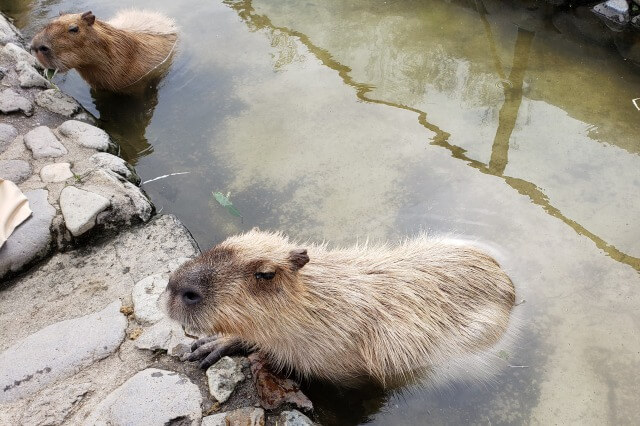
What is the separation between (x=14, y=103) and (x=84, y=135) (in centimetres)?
67

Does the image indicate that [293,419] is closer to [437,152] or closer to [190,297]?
[190,297]

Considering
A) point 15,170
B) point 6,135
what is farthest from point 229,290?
point 6,135

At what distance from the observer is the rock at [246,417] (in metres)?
2.35

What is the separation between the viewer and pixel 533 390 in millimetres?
2828

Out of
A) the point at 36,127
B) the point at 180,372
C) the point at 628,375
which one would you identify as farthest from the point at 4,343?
the point at 628,375

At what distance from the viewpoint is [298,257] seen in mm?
2455

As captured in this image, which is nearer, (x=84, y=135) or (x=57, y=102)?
(x=84, y=135)

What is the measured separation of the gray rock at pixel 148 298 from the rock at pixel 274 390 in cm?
56

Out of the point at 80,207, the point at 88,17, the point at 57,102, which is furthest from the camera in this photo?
the point at 88,17

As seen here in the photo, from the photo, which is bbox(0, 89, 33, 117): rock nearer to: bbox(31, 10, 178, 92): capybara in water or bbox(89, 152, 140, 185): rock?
bbox(31, 10, 178, 92): capybara in water

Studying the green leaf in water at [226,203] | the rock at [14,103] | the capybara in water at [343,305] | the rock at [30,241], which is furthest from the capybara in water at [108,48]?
the capybara in water at [343,305]

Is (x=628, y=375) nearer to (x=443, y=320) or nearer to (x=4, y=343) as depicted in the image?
(x=443, y=320)

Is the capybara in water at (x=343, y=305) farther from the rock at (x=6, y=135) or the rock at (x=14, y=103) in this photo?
the rock at (x=14, y=103)

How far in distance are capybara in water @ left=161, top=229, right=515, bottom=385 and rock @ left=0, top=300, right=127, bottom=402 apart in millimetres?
391
